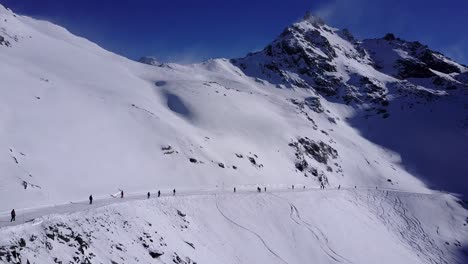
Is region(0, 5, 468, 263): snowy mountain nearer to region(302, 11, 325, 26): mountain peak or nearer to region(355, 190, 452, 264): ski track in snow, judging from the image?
region(355, 190, 452, 264): ski track in snow

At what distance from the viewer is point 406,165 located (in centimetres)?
9662

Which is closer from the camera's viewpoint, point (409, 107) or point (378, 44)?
point (409, 107)

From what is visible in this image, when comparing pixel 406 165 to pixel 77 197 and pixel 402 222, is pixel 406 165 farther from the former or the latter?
pixel 77 197

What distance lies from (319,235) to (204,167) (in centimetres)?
1759

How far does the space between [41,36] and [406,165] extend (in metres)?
84.7

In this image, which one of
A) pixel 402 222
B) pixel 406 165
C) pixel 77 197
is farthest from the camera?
pixel 406 165

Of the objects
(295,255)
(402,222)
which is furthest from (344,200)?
(295,255)

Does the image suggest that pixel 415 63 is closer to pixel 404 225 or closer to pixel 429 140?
pixel 429 140

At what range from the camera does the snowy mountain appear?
31.2 m

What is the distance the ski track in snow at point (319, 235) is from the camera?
41938mm

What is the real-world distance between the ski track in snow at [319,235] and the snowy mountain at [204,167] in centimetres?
18

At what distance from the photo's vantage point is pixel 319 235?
45.2m

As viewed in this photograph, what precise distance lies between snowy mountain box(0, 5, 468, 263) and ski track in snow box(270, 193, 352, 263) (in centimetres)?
18

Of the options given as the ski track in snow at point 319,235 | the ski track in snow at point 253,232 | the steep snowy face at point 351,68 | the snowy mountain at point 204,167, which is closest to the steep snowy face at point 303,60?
the steep snowy face at point 351,68
